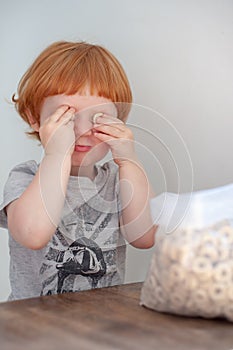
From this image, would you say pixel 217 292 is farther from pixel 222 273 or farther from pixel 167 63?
pixel 167 63

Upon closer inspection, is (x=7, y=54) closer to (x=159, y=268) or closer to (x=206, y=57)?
(x=206, y=57)

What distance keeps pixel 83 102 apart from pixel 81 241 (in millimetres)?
204

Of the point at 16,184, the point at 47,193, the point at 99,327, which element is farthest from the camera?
the point at 16,184

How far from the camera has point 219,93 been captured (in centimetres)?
96

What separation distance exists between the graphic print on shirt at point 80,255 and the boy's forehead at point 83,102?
5.8 inches

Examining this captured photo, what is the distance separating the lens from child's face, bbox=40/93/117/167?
85cm

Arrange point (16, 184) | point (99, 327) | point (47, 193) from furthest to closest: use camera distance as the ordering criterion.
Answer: point (16, 184), point (47, 193), point (99, 327)

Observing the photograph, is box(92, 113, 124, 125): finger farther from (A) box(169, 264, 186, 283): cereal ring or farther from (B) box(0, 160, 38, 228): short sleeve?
(A) box(169, 264, 186, 283): cereal ring

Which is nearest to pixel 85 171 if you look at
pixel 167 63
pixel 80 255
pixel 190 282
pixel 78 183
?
pixel 78 183

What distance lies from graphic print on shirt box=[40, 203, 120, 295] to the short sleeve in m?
0.08

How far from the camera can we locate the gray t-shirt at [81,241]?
0.88 m

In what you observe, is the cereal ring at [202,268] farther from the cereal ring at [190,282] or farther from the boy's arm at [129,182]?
the boy's arm at [129,182]

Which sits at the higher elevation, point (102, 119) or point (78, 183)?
point (102, 119)

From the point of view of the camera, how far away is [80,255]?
2.95 feet
